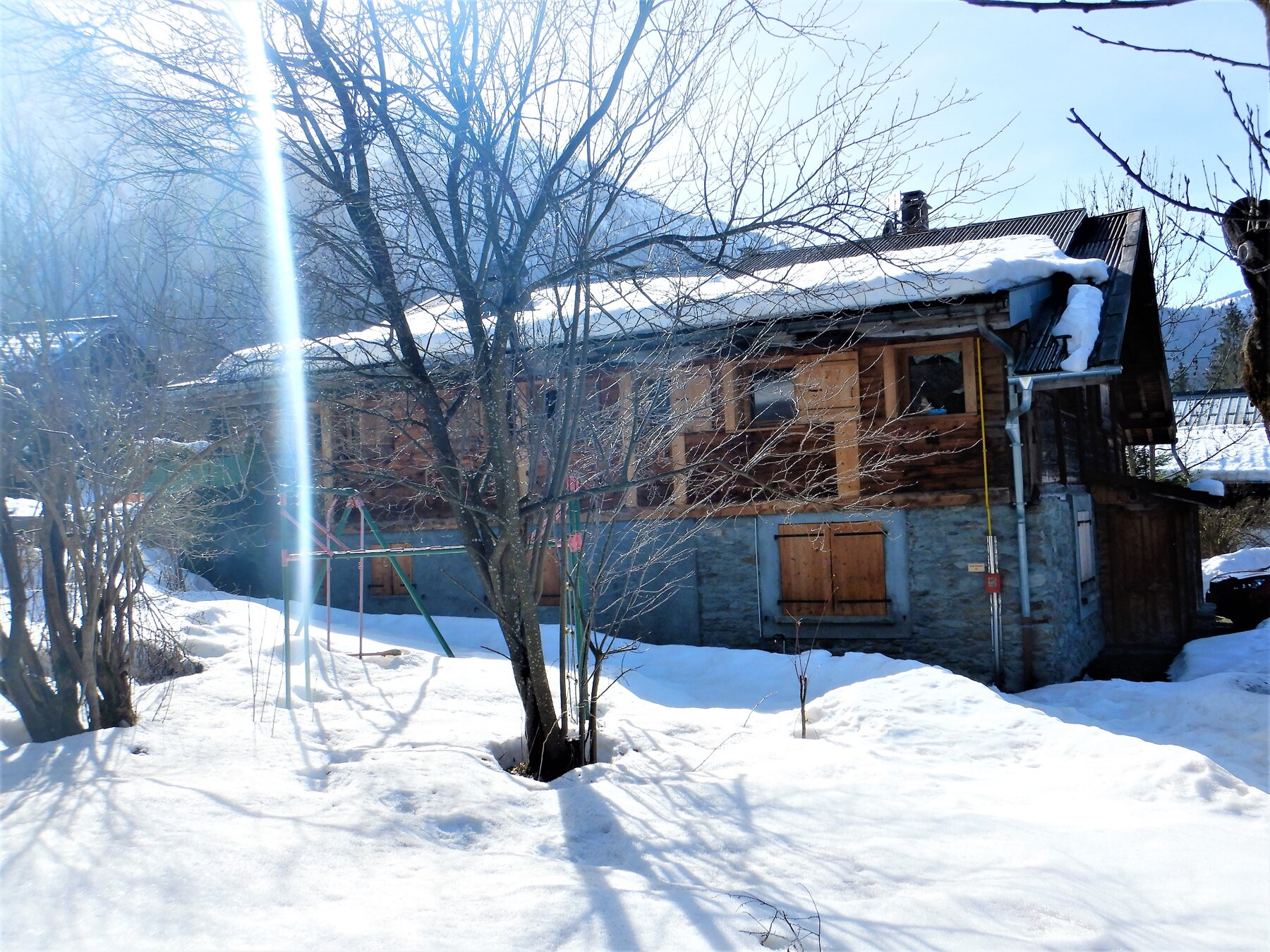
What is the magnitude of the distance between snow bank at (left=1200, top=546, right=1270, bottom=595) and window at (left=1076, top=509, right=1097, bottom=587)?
6749 mm

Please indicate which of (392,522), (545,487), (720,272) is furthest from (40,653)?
(392,522)

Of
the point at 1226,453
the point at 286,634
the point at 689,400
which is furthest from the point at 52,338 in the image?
the point at 1226,453

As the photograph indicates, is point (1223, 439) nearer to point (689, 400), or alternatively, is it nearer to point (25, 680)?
point (689, 400)

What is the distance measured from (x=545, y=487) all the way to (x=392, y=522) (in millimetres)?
8713

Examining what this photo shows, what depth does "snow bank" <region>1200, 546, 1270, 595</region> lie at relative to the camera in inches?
757

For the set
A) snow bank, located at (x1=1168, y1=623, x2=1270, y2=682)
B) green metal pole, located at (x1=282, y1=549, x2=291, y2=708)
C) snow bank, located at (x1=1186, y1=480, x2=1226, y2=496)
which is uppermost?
snow bank, located at (x1=1186, y1=480, x2=1226, y2=496)

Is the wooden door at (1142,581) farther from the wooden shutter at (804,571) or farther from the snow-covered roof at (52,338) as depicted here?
the snow-covered roof at (52,338)

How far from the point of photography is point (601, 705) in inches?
265

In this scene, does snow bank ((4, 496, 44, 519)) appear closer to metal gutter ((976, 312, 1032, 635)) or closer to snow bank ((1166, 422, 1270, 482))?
metal gutter ((976, 312, 1032, 635))

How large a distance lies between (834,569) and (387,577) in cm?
677

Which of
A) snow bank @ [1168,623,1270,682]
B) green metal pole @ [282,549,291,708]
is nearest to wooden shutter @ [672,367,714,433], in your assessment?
green metal pole @ [282,549,291,708]

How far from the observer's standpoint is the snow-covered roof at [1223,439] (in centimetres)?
2238

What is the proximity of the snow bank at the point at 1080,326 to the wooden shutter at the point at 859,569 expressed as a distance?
2778 mm

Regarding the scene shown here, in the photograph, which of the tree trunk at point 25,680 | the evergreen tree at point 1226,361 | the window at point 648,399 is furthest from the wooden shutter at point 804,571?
the evergreen tree at point 1226,361
